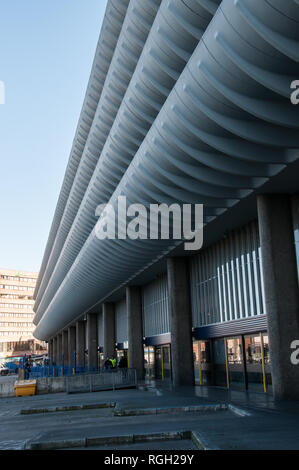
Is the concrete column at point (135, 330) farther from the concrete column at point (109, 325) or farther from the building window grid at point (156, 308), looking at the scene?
the concrete column at point (109, 325)

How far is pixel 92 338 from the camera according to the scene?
54.6 m

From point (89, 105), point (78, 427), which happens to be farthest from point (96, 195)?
point (78, 427)

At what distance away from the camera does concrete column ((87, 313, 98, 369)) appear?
2067 inches

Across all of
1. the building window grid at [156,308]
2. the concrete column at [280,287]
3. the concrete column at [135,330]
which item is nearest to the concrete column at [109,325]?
the building window grid at [156,308]

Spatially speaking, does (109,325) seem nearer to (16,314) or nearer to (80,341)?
(80,341)

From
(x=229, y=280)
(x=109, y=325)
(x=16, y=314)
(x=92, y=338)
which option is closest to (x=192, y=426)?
(x=229, y=280)

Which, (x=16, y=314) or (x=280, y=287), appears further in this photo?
(x=16, y=314)

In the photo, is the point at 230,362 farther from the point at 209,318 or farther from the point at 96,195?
the point at 96,195

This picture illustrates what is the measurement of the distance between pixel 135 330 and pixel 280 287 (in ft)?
69.8

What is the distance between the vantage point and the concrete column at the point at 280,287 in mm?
14438

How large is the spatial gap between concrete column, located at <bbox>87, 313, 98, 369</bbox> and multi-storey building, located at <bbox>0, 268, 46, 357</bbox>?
89.6 metres

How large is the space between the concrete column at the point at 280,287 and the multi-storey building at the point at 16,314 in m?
132

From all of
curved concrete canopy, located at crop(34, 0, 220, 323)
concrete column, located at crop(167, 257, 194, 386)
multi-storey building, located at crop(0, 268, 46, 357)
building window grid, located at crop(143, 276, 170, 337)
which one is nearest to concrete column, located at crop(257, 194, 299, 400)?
curved concrete canopy, located at crop(34, 0, 220, 323)

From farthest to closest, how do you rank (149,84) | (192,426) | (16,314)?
(16,314), (149,84), (192,426)
